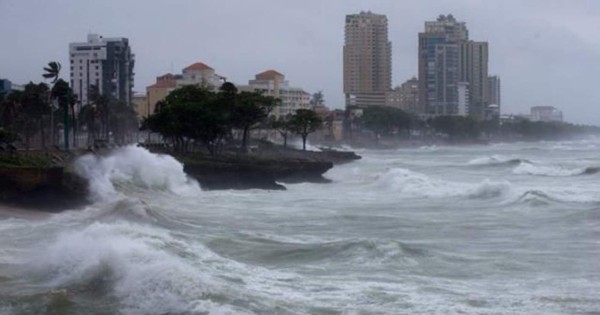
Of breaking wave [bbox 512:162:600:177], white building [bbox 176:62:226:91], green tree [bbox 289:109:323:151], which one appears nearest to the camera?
breaking wave [bbox 512:162:600:177]

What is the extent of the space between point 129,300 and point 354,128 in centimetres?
12536

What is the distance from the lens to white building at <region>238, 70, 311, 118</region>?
12403 centimetres

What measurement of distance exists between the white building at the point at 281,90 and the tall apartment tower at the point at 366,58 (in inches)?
2146

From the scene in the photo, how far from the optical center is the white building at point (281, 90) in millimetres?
124031

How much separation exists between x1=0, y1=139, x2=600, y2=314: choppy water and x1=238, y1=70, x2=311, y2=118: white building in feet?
301

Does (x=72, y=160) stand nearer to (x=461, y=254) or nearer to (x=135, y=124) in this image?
(x=461, y=254)

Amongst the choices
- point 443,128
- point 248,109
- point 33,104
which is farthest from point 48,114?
point 443,128

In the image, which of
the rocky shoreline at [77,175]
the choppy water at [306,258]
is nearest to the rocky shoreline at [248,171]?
the rocky shoreline at [77,175]

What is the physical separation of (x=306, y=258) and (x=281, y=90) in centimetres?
11170

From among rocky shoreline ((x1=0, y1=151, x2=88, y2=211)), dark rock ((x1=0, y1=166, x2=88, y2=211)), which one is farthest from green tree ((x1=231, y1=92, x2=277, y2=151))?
dark rock ((x1=0, y1=166, x2=88, y2=211))

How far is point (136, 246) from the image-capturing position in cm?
1588

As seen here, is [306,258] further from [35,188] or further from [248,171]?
[248,171]

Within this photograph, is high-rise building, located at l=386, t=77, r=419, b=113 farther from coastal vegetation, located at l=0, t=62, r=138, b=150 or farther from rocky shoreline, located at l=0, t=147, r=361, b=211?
rocky shoreline, located at l=0, t=147, r=361, b=211

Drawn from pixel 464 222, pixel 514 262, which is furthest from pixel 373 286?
pixel 464 222
